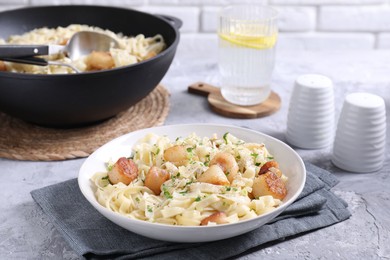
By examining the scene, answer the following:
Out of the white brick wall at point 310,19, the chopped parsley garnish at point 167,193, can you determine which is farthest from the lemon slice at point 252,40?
the white brick wall at point 310,19

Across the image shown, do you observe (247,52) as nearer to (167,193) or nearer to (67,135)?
(67,135)

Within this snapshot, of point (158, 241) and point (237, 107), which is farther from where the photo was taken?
point (237, 107)

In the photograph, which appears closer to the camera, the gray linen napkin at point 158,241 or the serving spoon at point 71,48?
the gray linen napkin at point 158,241

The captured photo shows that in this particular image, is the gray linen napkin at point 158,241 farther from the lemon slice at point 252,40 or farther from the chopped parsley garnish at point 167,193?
the lemon slice at point 252,40

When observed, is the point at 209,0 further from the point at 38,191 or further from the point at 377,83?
the point at 38,191

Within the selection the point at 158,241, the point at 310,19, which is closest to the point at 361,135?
the point at 158,241

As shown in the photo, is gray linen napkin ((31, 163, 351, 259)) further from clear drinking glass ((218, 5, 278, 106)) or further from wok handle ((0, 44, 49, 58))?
clear drinking glass ((218, 5, 278, 106))
